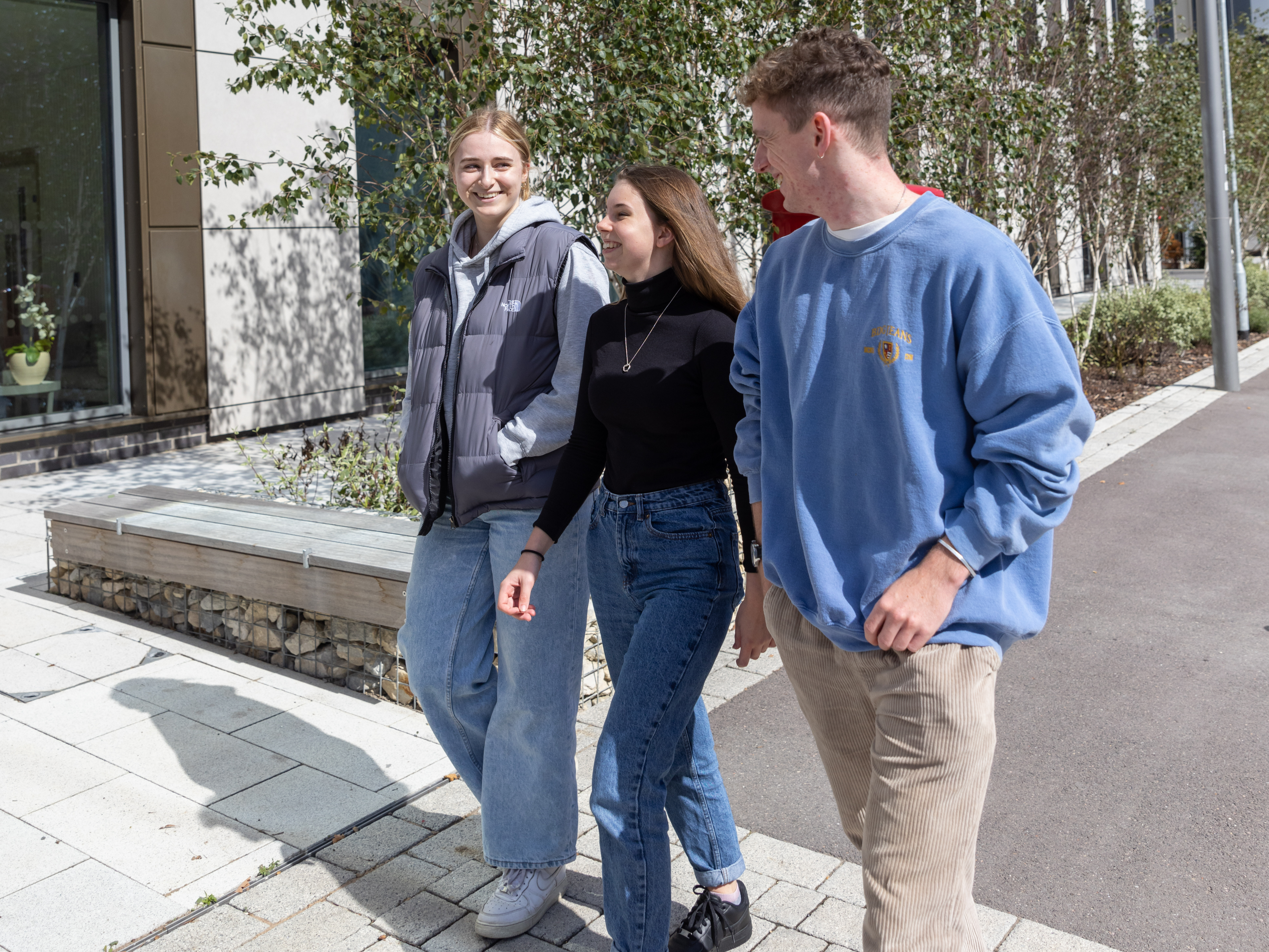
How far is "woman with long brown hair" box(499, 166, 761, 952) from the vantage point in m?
Answer: 2.55

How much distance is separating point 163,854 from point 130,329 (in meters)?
8.24

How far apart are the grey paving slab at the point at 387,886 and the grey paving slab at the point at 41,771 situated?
3.95ft

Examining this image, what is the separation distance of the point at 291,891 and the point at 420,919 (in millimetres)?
417

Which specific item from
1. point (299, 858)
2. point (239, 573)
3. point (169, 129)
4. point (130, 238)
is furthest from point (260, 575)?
point (169, 129)

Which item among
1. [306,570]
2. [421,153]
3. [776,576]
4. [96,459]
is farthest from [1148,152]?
[776,576]

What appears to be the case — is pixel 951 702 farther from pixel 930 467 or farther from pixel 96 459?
pixel 96 459

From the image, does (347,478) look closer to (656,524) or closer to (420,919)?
(420,919)

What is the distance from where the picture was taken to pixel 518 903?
305 cm

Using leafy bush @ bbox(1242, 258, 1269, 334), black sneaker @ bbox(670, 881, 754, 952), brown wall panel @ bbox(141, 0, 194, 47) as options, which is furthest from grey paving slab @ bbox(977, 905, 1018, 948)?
leafy bush @ bbox(1242, 258, 1269, 334)

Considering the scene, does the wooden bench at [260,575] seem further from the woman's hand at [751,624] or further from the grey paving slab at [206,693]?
the woman's hand at [751,624]

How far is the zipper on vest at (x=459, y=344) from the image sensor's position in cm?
303

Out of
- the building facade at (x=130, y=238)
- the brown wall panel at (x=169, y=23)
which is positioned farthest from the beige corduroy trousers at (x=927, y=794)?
the brown wall panel at (x=169, y=23)

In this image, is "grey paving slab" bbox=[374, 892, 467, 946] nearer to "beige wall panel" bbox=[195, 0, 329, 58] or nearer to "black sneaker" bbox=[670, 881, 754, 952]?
"black sneaker" bbox=[670, 881, 754, 952]

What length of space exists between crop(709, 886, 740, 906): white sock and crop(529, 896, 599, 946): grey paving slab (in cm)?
37
